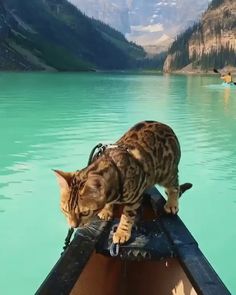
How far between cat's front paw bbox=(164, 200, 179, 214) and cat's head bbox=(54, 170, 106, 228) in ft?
6.64

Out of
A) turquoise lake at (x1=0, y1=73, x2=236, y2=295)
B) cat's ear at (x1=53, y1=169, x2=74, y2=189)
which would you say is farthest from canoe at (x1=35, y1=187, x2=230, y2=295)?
turquoise lake at (x1=0, y1=73, x2=236, y2=295)

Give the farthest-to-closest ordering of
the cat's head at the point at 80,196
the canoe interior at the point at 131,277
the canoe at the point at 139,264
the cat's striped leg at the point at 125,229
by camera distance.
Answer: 1. the cat's striped leg at the point at 125,229
2. the canoe interior at the point at 131,277
3. the canoe at the point at 139,264
4. the cat's head at the point at 80,196

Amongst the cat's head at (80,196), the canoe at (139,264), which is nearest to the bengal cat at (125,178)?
the cat's head at (80,196)

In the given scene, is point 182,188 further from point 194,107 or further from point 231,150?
point 194,107

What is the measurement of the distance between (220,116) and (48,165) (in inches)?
824

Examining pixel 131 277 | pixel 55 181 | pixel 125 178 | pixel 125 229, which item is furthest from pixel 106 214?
pixel 55 181

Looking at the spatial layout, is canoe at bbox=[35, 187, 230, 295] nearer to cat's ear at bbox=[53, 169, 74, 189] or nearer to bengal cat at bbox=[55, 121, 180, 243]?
bengal cat at bbox=[55, 121, 180, 243]

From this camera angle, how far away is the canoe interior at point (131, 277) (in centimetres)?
497

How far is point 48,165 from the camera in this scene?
17766 mm

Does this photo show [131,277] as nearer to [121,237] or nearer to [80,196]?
[121,237]

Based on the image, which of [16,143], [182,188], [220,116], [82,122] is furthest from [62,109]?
[182,188]

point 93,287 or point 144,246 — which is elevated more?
point 144,246

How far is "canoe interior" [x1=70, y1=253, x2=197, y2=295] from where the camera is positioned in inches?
196

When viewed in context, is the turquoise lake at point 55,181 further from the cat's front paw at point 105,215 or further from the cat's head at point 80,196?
the cat's head at point 80,196
